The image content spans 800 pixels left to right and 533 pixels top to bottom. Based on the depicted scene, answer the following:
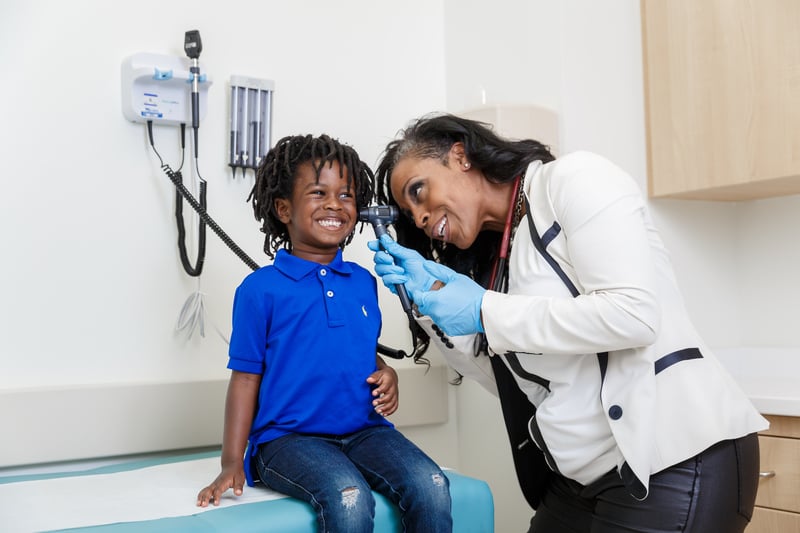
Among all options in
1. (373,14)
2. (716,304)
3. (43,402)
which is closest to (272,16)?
(373,14)

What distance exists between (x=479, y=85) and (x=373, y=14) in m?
0.37

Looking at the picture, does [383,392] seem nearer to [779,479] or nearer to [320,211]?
[320,211]

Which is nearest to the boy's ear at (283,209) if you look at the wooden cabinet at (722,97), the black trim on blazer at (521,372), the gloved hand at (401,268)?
the gloved hand at (401,268)

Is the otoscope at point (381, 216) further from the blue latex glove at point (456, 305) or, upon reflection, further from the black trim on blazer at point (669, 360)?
the black trim on blazer at point (669, 360)

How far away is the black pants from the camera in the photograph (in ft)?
3.84

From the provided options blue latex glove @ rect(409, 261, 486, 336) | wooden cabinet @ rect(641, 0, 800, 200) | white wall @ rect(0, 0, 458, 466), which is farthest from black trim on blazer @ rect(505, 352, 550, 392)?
wooden cabinet @ rect(641, 0, 800, 200)

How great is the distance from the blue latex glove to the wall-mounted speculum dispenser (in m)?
0.81

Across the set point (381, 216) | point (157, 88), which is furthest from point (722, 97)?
point (157, 88)

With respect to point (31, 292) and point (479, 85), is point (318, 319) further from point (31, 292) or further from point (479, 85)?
point (479, 85)

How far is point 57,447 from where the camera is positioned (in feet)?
5.37

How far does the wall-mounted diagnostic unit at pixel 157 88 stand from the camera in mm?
1758

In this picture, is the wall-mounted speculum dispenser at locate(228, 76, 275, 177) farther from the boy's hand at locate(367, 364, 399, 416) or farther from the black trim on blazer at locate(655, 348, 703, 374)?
the black trim on blazer at locate(655, 348, 703, 374)

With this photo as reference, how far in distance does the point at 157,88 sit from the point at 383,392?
0.91 meters

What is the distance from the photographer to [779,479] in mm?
1741
